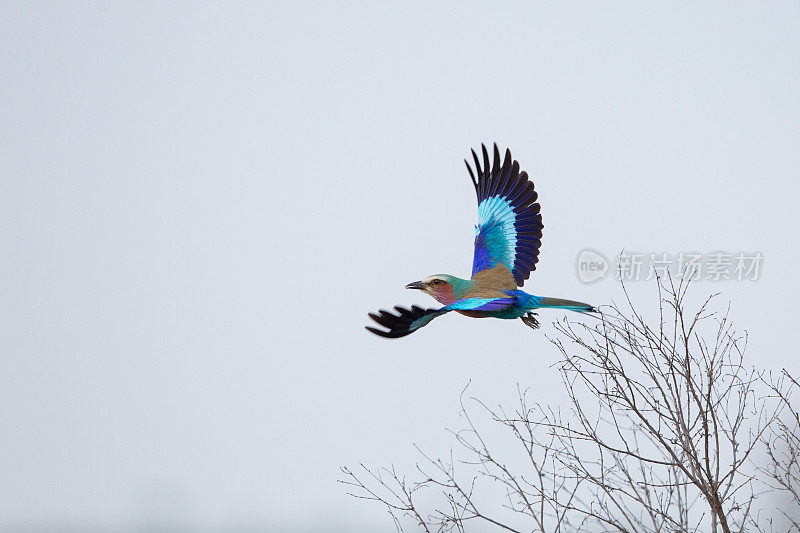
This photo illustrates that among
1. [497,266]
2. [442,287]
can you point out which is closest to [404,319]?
[442,287]

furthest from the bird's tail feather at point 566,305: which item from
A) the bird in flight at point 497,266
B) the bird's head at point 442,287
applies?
the bird's head at point 442,287

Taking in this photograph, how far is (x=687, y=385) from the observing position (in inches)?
150

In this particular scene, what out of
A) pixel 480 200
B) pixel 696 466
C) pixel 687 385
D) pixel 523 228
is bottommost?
pixel 696 466

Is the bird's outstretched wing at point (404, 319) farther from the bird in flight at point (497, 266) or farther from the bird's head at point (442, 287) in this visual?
the bird's head at point (442, 287)

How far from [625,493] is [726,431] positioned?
591mm

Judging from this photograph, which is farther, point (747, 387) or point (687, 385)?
point (747, 387)

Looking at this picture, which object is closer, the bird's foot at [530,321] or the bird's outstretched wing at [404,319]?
the bird's outstretched wing at [404,319]

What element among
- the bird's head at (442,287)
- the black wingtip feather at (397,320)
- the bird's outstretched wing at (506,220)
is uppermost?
the bird's outstretched wing at (506,220)

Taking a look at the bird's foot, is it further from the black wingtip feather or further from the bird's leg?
the black wingtip feather

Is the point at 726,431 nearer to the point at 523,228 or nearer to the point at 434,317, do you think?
the point at 434,317

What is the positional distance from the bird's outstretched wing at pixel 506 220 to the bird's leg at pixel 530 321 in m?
0.44

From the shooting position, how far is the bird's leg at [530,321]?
445 cm

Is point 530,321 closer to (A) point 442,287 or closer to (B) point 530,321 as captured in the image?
(B) point 530,321

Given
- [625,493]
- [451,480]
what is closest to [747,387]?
[625,493]
